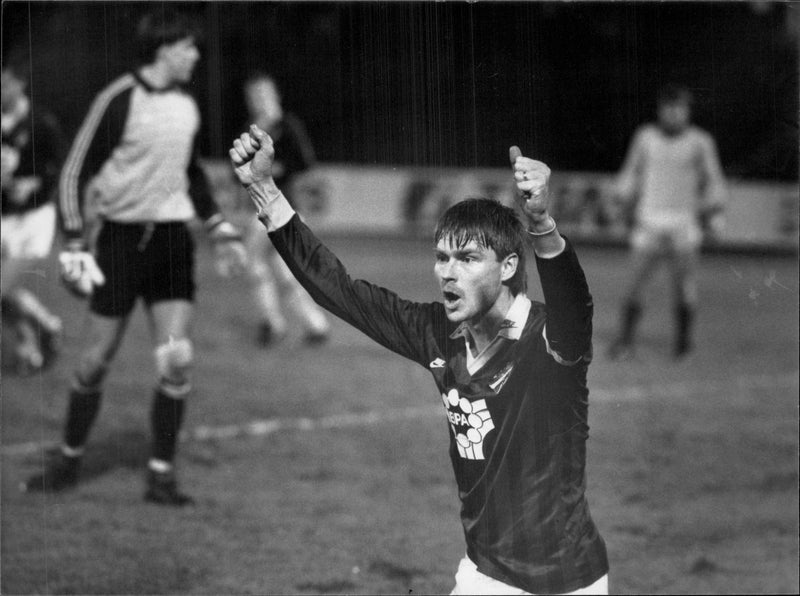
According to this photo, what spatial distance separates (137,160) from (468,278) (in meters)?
3.39

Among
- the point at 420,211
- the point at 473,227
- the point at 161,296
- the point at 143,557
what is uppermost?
the point at 473,227

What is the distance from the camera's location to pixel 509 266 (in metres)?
3.43

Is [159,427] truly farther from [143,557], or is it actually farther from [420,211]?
[420,211]

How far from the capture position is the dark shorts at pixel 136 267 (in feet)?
20.6

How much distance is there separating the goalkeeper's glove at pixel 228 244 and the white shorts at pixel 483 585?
3.03 meters

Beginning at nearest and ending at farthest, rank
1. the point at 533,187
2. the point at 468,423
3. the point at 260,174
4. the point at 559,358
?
the point at 533,187 → the point at 559,358 → the point at 468,423 → the point at 260,174

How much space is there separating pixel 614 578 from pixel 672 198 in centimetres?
686

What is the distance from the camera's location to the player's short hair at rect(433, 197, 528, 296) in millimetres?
3383

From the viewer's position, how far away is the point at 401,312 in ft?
12.2

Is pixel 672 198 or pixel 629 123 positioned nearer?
pixel 672 198

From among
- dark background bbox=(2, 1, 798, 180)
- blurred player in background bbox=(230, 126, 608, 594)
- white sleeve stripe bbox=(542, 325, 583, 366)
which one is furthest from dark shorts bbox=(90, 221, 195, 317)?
dark background bbox=(2, 1, 798, 180)

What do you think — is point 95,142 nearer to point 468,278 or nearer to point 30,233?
point 30,233

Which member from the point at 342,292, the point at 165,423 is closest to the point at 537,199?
the point at 342,292

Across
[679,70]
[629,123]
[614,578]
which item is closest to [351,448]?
[614,578]
